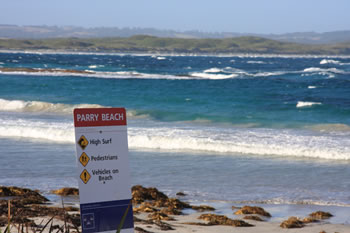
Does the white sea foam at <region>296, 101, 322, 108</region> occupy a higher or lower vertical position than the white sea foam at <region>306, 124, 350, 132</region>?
higher

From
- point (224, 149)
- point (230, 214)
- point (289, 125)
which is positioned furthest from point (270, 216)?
point (289, 125)

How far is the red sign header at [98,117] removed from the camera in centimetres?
390

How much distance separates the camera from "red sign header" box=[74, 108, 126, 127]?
3896mm

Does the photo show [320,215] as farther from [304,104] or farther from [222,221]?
[304,104]

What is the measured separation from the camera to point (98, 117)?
397cm

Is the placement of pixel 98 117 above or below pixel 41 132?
above

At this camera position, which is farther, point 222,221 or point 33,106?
point 33,106

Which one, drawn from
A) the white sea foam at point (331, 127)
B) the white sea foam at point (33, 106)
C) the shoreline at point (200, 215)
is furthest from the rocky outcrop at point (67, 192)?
the white sea foam at point (33, 106)

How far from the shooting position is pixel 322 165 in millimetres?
13211

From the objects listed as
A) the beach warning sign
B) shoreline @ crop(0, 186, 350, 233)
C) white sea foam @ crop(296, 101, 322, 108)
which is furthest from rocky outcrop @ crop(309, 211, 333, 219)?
white sea foam @ crop(296, 101, 322, 108)

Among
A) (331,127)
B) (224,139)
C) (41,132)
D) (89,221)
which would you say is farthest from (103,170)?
(331,127)

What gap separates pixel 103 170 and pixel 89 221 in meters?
0.35

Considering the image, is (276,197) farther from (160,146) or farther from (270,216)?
(160,146)

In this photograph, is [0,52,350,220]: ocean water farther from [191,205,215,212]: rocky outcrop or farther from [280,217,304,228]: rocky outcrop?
[280,217,304,228]: rocky outcrop
